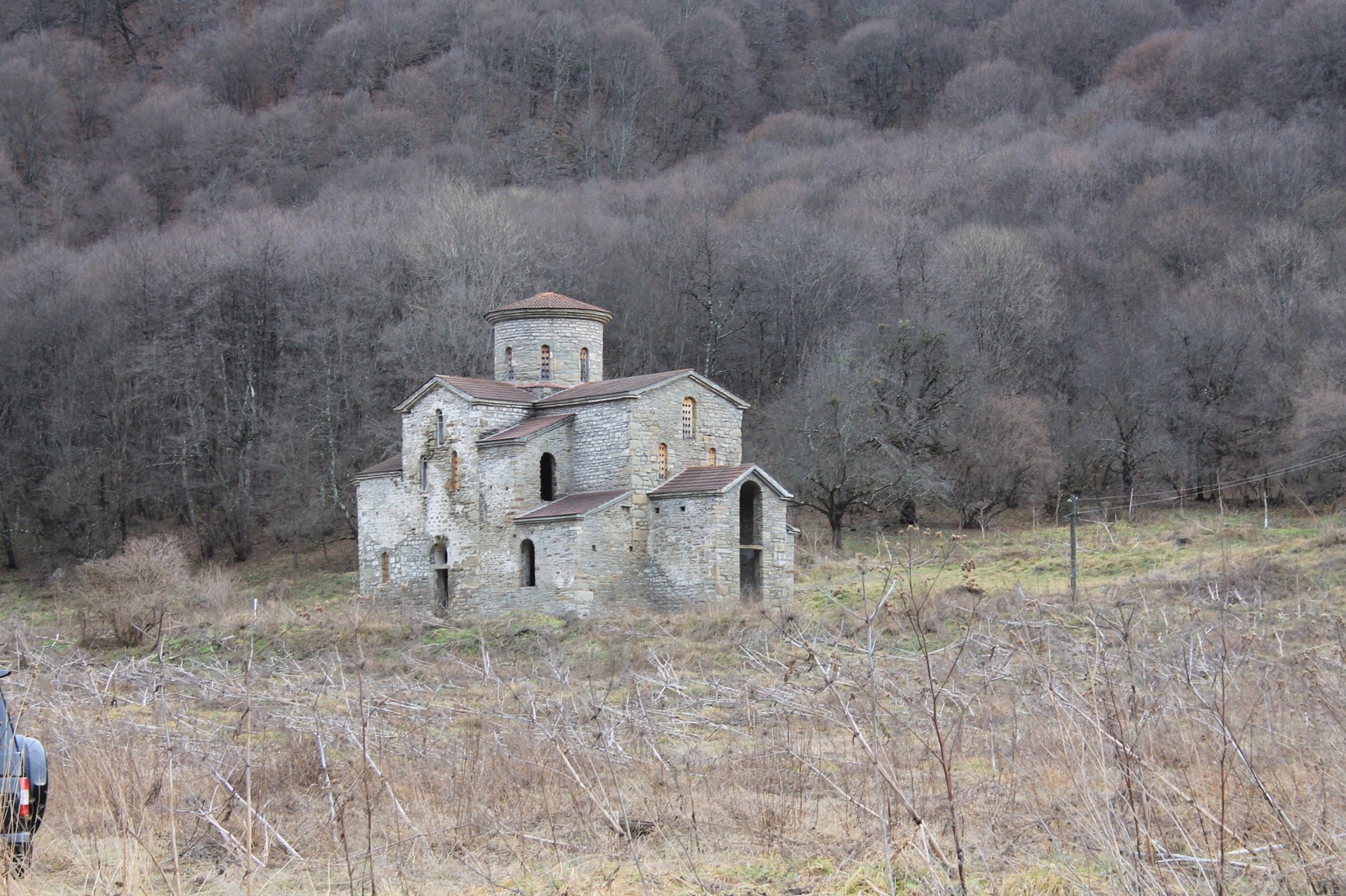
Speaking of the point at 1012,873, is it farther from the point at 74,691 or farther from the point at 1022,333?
the point at 1022,333

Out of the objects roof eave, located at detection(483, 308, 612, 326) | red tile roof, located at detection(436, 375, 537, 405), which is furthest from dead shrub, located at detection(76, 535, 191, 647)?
roof eave, located at detection(483, 308, 612, 326)

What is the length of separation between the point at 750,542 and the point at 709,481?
2755 millimetres

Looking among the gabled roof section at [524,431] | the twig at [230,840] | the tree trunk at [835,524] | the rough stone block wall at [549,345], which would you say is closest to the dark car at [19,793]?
the twig at [230,840]

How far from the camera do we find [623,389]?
95.6 ft

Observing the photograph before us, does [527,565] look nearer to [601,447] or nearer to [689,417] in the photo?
[601,447]

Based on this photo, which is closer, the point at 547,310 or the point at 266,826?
the point at 266,826

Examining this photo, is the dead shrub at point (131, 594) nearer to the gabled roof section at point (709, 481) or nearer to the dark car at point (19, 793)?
the gabled roof section at point (709, 481)

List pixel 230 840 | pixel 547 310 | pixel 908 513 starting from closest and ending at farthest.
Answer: pixel 230 840, pixel 547 310, pixel 908 513

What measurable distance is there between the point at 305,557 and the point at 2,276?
63.5 ft

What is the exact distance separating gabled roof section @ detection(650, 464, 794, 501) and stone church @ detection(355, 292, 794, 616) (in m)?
0.04

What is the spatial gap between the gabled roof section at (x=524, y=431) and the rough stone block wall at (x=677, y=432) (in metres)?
2.11

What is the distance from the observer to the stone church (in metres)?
27.8

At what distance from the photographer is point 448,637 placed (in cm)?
2362

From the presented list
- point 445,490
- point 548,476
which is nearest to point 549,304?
point 548,476
